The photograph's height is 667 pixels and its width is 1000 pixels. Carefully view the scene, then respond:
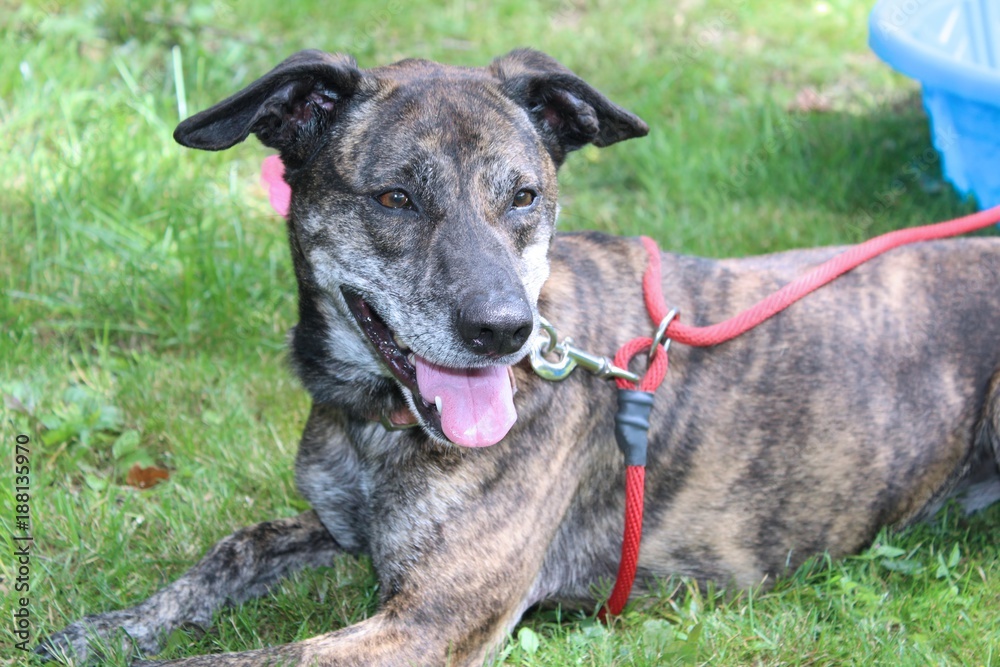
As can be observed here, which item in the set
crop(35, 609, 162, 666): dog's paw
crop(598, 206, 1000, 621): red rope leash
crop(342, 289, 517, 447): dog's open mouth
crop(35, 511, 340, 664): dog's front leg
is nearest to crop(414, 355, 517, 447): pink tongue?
crop(342, 289, 517, 447): dog's open mouth

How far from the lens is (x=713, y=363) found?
361 centimetres

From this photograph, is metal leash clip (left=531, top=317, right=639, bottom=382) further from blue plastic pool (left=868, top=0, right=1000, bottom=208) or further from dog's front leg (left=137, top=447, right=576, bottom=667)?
blue plastic pool (left=868, top=0, right=1000, bottom=208)

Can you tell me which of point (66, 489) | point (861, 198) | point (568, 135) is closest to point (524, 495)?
point (568, 135)

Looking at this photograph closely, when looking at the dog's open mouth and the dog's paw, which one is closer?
the dog's open mouth

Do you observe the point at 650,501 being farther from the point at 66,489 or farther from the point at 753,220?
the point at 753,220

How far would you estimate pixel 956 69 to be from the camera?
16.2 feet

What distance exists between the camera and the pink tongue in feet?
10.1

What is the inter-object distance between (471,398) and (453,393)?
0.18 ft

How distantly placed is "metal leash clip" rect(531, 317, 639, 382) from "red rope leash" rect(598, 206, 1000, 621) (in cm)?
9

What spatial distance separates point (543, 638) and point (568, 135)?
167 cm

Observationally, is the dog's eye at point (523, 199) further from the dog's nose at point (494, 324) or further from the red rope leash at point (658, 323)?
the red rope leash at point (658, 323)

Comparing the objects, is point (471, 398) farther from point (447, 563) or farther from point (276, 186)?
point (276, 186)

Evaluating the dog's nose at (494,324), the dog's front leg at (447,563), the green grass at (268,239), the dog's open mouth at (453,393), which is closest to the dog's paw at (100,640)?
the green grass at (268,239)

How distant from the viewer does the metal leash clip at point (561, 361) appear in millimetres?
3252
